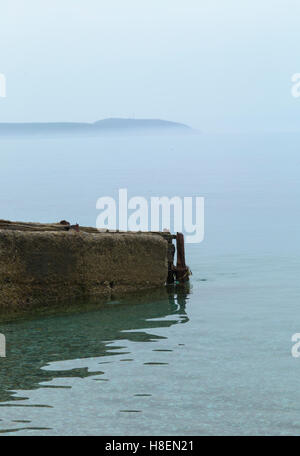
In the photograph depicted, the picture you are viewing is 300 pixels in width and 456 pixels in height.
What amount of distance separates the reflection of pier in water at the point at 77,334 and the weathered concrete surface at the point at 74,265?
17.3 inches

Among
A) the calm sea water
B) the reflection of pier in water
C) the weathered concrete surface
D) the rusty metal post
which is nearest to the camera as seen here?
the calm sea water

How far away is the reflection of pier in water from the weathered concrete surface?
1.44 ft

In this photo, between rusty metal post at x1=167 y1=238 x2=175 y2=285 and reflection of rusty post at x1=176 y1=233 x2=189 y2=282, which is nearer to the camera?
rusty metal post at x1=167 y1=238 x2=175 y2=285

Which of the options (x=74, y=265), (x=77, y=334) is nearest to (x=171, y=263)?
(x=74, y=265)

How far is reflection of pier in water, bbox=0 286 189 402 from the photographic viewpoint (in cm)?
1232

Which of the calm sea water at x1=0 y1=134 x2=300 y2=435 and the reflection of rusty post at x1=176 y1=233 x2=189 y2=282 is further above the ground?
the reflection of rusty post at x1=176 y1=233 x2=189 y2=282

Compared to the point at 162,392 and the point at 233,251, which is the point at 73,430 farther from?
the point at 233,251

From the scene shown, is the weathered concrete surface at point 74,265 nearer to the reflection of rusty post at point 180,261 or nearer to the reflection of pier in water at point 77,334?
the reflection of pier in water at point 77,334

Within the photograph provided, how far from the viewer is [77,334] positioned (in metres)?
14.5

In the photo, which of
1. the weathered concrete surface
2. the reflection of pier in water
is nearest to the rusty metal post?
the weathered concrete surface

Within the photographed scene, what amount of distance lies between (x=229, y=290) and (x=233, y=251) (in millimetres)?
6824

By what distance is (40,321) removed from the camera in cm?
1514

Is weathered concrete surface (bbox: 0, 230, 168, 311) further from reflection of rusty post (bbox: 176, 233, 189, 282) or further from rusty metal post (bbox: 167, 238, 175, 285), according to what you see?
reflection of rusty post (bbox: 176, 233, 189, 282)
